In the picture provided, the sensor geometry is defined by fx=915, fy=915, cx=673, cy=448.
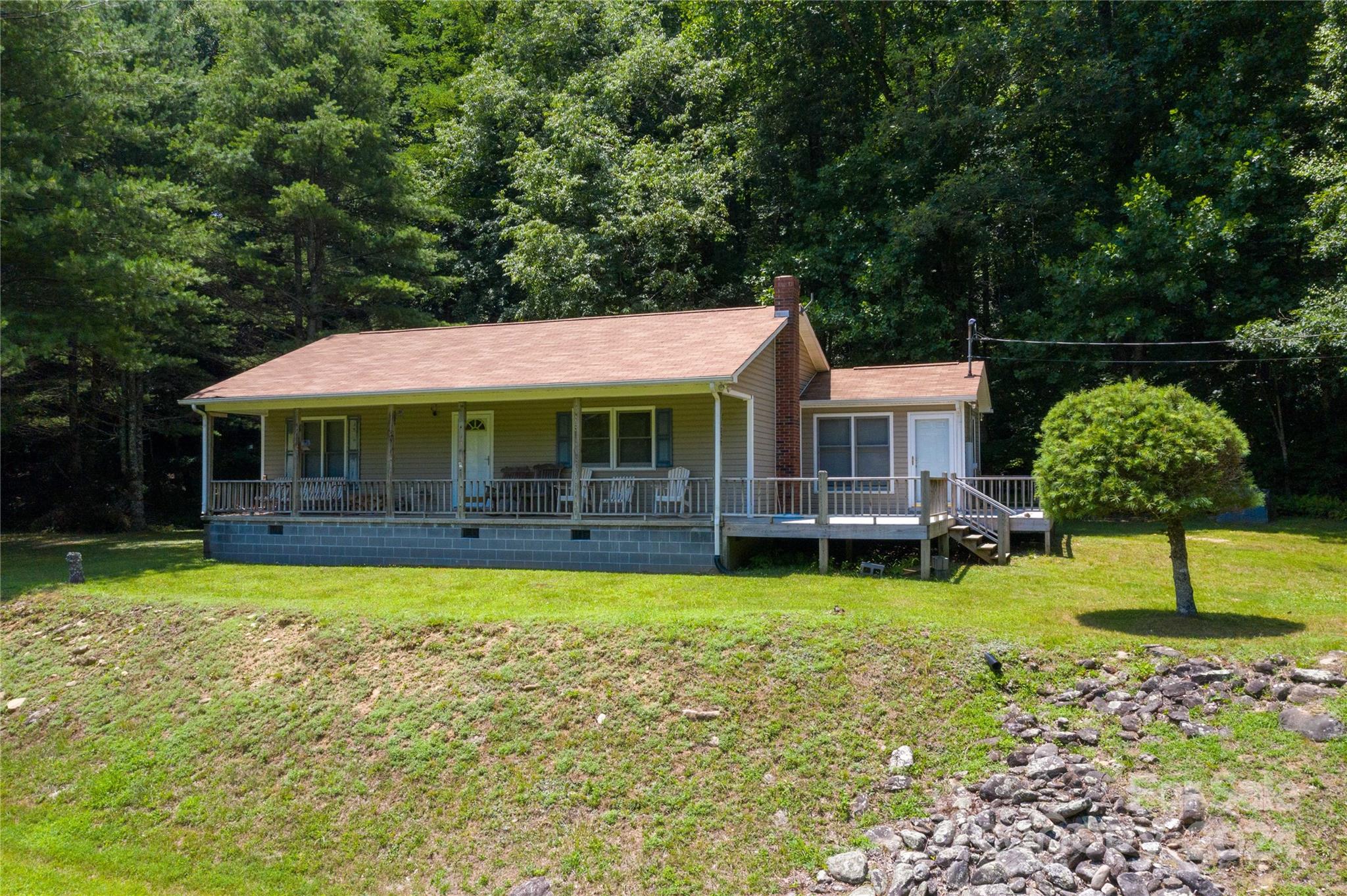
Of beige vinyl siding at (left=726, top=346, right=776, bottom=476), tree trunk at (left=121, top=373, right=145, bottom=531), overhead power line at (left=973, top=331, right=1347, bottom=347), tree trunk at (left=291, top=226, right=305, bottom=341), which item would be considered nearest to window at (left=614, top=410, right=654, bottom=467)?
beige vinyl siding at (left=726, top=346, right=776, bottom=476)

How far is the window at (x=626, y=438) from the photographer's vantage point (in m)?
16.8

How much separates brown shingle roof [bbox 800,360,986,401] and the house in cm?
6

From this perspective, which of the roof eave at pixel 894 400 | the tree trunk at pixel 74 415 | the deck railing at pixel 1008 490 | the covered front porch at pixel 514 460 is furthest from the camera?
the tree trunk at pixel 74 415

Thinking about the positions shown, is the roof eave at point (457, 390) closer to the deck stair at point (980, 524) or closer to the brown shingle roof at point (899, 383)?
the deck stair at point (980, 524)

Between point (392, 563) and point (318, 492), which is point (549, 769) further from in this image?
point (318, 492)

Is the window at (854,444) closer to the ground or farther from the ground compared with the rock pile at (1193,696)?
farther from the ground

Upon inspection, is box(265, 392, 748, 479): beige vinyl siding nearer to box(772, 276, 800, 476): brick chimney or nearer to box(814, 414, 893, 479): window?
box(772, 276, 800, 476): brick chimney

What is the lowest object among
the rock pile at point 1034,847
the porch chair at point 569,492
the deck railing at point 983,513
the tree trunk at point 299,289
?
the rock pile at point 1034,847

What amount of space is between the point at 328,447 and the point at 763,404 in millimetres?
9467

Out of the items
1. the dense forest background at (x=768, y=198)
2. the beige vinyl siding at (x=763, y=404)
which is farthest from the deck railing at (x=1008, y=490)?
the dense forest background at (x=768, y=198)

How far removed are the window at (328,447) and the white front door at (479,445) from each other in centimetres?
274

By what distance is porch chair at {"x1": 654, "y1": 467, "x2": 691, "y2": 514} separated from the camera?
605 inches

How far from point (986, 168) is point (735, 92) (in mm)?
9190

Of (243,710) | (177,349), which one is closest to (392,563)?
(243,710)
